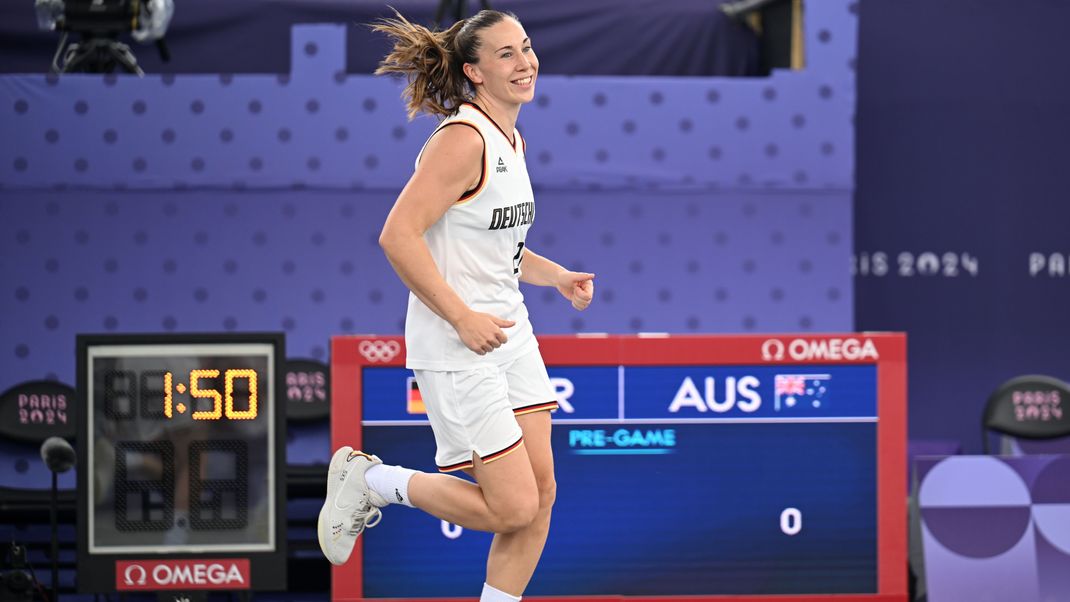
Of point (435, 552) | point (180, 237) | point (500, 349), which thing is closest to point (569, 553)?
point (435, 552)

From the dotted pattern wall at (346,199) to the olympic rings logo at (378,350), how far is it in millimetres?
2267

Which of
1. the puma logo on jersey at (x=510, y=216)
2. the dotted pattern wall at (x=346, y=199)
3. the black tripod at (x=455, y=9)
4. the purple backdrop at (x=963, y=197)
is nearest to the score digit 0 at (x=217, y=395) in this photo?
the puma logo on jersey at (x=510, y=216)

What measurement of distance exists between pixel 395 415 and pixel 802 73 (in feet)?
10.3

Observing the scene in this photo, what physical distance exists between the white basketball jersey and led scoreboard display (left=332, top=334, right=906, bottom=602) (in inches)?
32.4

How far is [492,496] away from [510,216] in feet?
2.09

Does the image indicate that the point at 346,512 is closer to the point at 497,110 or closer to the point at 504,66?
the point at 497,110

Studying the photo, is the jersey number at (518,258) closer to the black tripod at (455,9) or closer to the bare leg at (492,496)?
the bare leg at (492,496)

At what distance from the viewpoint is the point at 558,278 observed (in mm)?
3307

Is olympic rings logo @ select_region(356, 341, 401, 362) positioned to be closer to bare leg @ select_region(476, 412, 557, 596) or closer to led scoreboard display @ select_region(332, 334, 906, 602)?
led scoreboard display @ select_region(332, 334, 906, 602)

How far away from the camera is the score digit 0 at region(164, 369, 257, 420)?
363cm

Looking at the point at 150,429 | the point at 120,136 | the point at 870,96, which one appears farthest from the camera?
the point at 870,96

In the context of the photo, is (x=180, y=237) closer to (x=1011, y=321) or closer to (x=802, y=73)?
(x=802, y=73)

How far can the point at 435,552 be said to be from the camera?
3.79 m

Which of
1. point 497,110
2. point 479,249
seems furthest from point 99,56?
point 479,249
